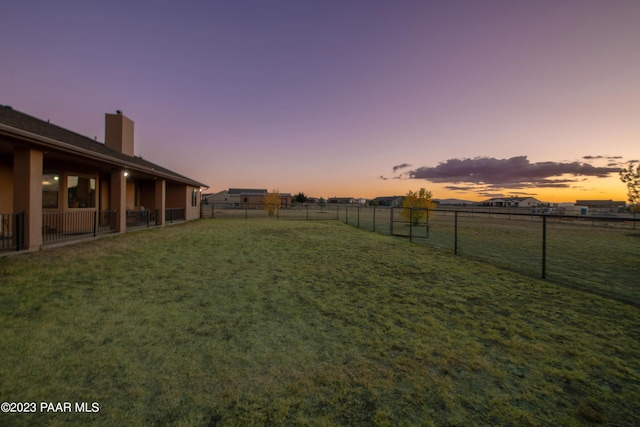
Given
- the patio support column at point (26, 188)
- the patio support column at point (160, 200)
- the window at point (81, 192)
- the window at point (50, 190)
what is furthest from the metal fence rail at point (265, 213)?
the patio support column at point (26, 188)

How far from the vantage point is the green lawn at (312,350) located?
2.05m

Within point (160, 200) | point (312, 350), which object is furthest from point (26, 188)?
point (312, 350)

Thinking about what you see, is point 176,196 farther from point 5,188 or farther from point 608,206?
point 608,206

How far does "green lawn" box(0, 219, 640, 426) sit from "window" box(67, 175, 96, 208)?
7.48 m

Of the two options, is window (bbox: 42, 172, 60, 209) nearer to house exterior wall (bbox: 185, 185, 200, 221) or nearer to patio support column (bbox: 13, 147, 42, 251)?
patio support column (bbox: 13, 147, 42, 251)

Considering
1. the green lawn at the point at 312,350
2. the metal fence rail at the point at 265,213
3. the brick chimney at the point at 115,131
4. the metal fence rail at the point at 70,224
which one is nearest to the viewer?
the green lawn at the point at 312,350

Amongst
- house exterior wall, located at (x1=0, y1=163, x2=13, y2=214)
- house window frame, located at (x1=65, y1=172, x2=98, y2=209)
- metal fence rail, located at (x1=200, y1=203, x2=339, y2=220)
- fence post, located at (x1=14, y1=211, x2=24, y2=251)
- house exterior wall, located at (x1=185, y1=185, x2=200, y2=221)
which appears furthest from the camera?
metal fence rail, located at (x1=200, y1=203, x2=339, y2=220)

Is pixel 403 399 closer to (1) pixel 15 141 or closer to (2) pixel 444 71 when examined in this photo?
(1) pixel 15 141

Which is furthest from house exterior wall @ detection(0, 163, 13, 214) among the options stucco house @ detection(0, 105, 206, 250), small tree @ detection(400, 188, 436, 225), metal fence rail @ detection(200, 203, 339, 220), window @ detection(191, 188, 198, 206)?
small tree @ detection(400, 188, 436, 225)

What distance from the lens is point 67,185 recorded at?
11.3 m

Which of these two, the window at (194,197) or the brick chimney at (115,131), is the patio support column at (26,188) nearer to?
the brick chimney at (115,131)

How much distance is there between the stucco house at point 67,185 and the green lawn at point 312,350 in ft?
8.83

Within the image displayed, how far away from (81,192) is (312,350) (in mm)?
15168

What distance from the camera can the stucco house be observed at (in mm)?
7340
